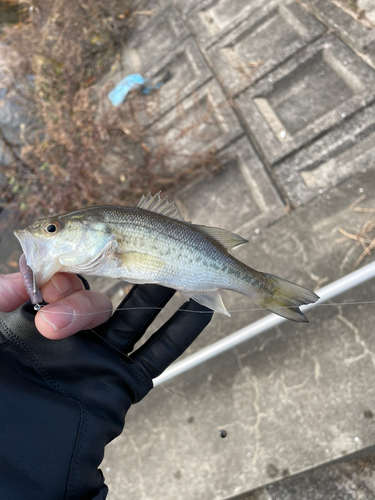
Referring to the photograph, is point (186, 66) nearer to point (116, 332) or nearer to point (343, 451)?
point (116, 332)

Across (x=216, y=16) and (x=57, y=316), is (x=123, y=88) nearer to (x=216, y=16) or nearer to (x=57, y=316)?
(x=216, y=16)

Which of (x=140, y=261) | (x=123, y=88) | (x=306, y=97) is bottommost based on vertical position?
(x=306, y=97)

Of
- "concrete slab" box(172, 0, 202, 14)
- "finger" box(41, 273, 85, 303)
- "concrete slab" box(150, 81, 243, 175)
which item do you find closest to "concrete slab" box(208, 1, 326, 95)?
"concrete slab" box(150, 81, 243, 175)

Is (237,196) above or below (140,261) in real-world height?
below

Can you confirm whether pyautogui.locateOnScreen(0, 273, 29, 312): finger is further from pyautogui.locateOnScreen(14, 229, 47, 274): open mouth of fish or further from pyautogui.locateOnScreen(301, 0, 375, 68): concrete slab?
pyautogui.locateOnScreen(301, 0, 375, 68): concrete slab

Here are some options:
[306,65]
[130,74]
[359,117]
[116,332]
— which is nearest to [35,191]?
[130,74]

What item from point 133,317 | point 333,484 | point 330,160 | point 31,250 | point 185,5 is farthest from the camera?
point 185,5

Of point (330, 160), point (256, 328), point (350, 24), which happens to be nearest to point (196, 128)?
point (330, 160)

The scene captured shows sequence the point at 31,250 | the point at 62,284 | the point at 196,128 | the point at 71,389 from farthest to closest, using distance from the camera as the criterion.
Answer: the point at 196,128 → the point at 71,389 → the point at 62,284 → the point at 31,250
